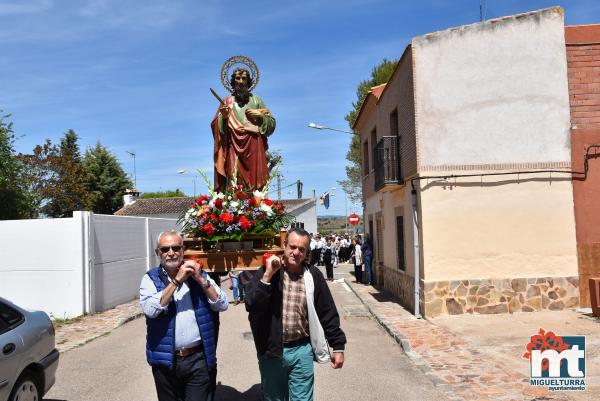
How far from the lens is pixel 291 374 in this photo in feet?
13.5

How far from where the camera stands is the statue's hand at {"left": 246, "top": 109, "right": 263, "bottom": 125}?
23.3ft

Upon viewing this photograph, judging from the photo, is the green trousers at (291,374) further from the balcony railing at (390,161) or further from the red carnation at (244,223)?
the balcony railing at (390,161)

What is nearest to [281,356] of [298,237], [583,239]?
Result: [298,237]

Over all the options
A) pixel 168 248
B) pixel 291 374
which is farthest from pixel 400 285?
pixel 168 248

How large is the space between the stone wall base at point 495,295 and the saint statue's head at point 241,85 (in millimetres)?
5819

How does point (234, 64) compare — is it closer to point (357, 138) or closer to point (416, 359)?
point (416, 359)

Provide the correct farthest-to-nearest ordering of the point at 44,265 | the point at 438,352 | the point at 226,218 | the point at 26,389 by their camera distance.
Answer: the point at 44,265
the point at 438,352
the point at 226,218
the point at 26,389

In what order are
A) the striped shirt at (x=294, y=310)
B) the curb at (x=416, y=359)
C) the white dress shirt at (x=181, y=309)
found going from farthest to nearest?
the curb at (x=416, y=359), the striped shirt at (x=294, y=310), the white dress shirt at (x=181, y=309)

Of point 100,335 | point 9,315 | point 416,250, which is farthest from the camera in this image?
point 416,250

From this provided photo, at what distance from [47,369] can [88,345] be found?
434 centimetres

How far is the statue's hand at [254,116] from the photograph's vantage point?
7098mm

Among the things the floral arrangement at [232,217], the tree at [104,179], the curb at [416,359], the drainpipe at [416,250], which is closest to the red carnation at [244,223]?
the floral arrangement at [232,217]

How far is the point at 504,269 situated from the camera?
11.2 m

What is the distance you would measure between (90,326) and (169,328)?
8685 millimetres
